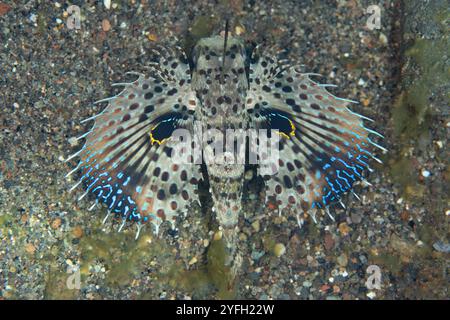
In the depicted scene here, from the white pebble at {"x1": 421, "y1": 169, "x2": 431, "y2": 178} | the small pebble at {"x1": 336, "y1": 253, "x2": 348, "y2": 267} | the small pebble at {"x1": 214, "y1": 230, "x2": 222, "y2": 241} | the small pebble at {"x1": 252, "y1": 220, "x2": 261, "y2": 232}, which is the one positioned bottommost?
the small pebble at {"x1": 336, "y1": 253, "x2": 348, "y2": 267}

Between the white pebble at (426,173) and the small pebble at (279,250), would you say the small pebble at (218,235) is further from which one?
the white pebble at (426,173)

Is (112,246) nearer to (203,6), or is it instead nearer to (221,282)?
(221,282)

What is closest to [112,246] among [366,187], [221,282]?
[221,282]

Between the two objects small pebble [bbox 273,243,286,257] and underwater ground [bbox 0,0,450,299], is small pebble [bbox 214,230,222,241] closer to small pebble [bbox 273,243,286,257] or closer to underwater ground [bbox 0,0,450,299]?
underwater ground [bbox 0,0,450,299]

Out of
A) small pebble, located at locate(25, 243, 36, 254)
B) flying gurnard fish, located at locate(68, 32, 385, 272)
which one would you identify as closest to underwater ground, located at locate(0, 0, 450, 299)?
small pebble, located at locate(25, 243, 36, 254)

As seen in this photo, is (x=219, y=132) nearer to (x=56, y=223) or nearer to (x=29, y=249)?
(x=56, y=223)

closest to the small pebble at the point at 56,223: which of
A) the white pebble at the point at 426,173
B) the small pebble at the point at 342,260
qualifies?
the small pebble at the point at 342,260

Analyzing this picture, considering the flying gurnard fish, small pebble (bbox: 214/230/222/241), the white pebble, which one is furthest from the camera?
small pebble (bbox: 214/230/222/241)
